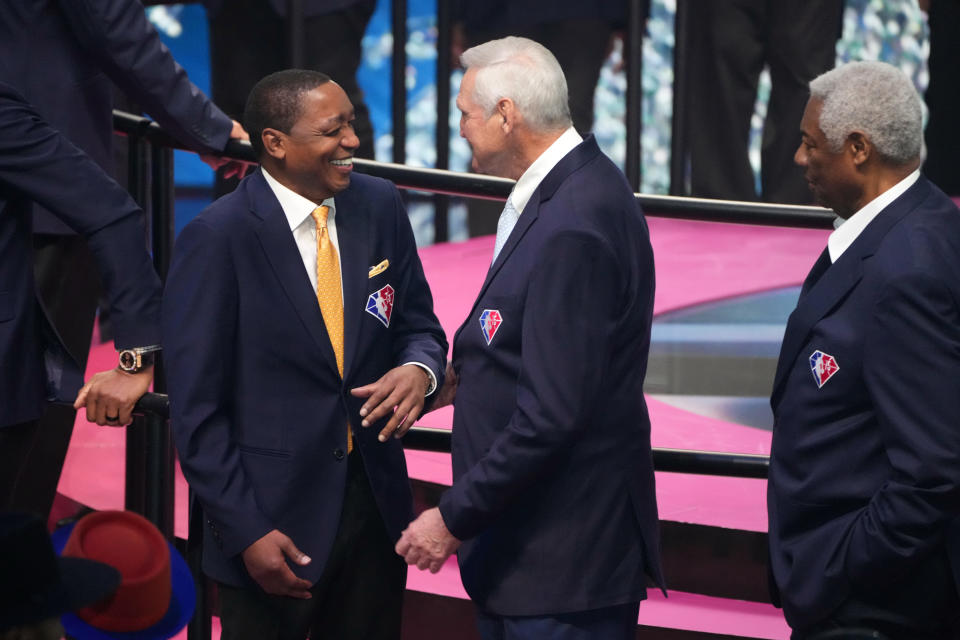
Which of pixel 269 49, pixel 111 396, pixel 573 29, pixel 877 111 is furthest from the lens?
pixel 573 29

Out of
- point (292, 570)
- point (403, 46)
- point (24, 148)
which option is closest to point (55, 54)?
point (24, 148)

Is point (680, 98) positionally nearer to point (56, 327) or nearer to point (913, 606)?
point (56, 327)

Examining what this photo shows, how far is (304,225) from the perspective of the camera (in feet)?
6.19

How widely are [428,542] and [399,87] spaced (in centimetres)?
397

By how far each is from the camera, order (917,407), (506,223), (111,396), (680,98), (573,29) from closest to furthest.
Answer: (917,407), (506,223), (111,396), (573,29), (680,98)

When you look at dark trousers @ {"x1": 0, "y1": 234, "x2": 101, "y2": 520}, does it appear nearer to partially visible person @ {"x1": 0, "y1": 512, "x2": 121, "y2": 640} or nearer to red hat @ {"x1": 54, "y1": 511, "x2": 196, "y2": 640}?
red hat @ {"x1": 54, "y1": 511, "x2": 196, "y2": 640}

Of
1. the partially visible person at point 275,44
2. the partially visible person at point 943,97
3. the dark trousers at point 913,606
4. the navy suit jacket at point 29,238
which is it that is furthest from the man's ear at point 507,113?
the partially visible person at point 943,97

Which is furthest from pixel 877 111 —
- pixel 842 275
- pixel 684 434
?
pixel 684 434

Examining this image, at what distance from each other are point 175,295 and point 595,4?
3926 millimetres

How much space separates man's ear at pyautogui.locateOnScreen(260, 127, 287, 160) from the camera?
1.86 metres

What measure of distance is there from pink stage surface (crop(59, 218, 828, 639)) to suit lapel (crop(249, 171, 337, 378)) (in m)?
0.93

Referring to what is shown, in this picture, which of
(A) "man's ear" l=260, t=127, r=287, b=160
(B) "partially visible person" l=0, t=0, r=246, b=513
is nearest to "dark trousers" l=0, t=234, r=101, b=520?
(B) "partially visible person" l=0, t=0, r=246, b=513

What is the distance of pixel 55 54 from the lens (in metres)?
2.15

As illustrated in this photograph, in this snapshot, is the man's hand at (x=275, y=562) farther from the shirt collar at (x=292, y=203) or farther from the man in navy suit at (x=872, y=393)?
the man in navy suit at (x=872, y=393)
